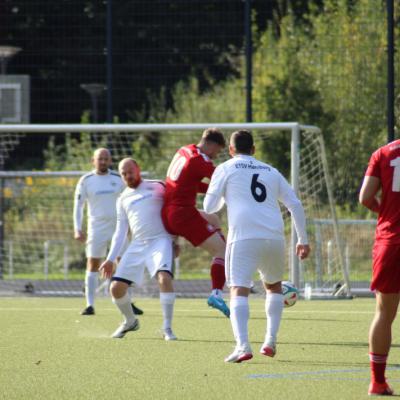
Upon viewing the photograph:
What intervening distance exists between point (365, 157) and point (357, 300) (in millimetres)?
6243

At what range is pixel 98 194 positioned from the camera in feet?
49.6

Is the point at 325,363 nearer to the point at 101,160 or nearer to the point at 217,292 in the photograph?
the point at 217,292

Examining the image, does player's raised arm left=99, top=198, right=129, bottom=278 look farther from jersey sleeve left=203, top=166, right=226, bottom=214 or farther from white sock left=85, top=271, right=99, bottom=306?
white sock left=85, top=271, right=99, bottom=306

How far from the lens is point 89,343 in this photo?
10.8m

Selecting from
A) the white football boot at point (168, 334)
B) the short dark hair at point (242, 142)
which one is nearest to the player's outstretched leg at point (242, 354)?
the short dark hair at point (242, 142)

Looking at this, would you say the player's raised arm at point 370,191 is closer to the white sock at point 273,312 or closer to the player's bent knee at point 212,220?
the white sock at point 273,312

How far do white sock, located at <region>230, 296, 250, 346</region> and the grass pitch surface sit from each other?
206 millimetres

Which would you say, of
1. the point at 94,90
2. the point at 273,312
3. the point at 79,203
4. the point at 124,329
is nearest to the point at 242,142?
the point at 273,312

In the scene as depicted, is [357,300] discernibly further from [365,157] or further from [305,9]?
[305,9]

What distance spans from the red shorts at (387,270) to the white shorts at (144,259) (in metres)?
4.09

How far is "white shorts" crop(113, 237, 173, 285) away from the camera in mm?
11242

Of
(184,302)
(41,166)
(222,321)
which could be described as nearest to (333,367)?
(222,321)

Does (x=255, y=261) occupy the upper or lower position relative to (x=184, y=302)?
upper

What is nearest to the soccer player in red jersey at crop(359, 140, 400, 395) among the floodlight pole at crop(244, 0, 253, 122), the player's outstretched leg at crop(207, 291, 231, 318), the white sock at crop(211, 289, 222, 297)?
the player's outstretched leg at crop(207, 291, 231, 318)
